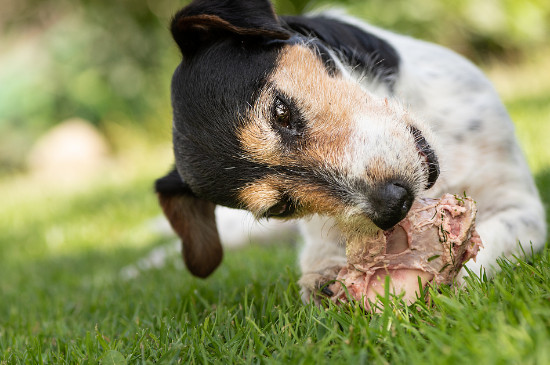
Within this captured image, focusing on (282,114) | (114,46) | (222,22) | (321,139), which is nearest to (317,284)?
(321,139)

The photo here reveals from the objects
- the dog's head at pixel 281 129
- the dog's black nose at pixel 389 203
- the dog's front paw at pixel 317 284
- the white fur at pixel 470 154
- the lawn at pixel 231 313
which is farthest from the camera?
the white fur at pixel 470 154

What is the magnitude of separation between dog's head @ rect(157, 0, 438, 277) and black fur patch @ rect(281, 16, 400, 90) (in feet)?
0.57

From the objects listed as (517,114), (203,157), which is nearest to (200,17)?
(203,157)

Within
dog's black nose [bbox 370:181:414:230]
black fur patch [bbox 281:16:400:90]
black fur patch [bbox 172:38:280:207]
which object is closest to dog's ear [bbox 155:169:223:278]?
black fur patch [bbox 172:38:280:207]

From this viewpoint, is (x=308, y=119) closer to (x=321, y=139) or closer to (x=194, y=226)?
(x=321, y=139)

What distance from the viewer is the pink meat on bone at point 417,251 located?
2367 millimetres

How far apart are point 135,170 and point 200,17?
7369 mm

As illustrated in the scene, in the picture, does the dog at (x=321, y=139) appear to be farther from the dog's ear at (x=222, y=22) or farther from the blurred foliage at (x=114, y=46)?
the blurred foliage at (x=114, y=46)

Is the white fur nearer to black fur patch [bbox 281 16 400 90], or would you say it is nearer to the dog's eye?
black fur patch [bbox 281 16 400 90]

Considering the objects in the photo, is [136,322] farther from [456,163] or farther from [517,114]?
[517,114]

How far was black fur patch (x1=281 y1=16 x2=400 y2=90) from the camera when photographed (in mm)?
3125

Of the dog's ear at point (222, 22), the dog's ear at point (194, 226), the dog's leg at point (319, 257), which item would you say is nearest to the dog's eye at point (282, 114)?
the dog's ear at point (222, 22)

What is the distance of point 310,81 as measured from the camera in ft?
8.82

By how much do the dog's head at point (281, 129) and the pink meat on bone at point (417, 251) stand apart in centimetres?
10
